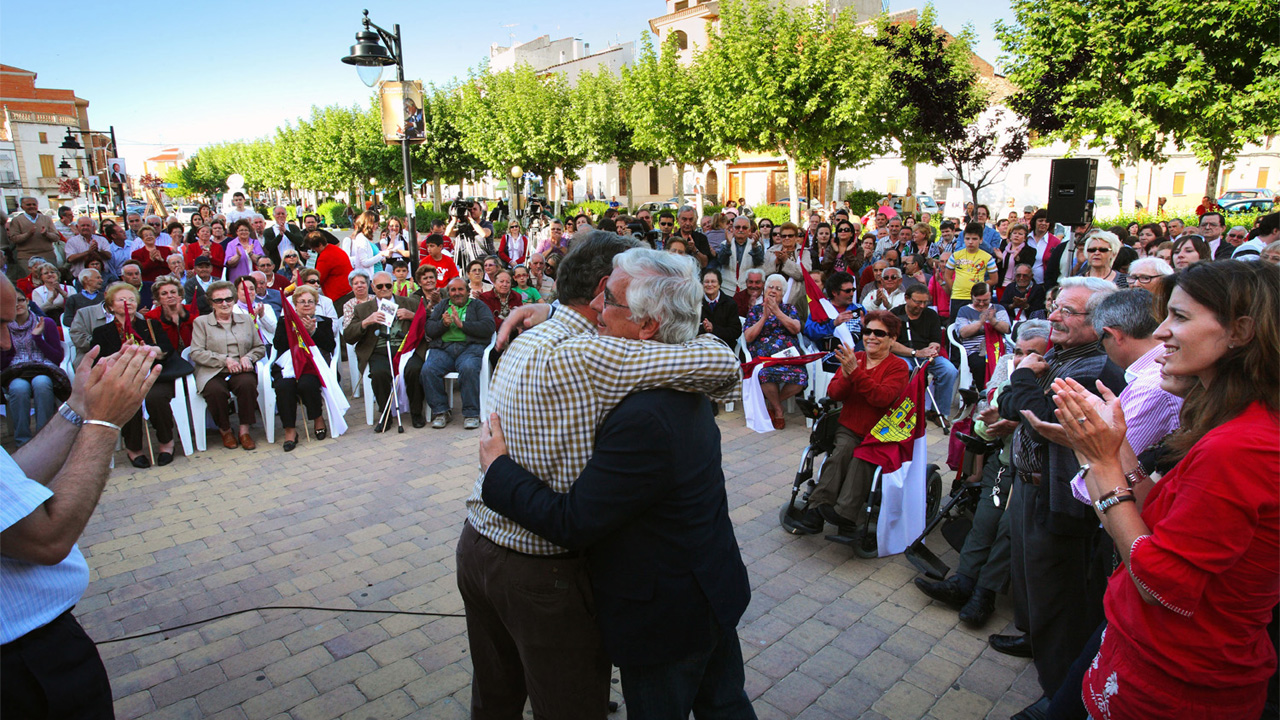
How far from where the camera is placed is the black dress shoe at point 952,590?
368 cm

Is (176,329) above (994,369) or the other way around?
above

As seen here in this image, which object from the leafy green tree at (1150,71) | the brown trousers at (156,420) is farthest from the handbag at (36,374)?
the leafy green tree at (1150,71)

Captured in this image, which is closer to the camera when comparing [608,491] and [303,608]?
[608,491]

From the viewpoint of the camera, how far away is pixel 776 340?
6.89 m

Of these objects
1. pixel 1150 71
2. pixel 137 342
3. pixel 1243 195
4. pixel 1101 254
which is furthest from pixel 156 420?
pixel 1243 195

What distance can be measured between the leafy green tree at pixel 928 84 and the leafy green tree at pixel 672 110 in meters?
4.86

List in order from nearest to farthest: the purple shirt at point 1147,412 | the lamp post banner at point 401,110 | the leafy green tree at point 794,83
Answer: the purple shirt at point 1147,412, the lamp post banner at point 401,110, the leafy green tree at point 794,83

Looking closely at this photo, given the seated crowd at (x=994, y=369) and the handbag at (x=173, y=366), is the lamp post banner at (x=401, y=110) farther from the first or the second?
the handbag at (x=173, y=366)

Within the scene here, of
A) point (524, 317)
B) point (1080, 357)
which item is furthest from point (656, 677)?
point (524, 317)

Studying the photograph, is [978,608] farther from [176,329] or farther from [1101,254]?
[176,329]

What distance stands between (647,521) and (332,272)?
7466 mm

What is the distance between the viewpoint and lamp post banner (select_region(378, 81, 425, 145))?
379 inches

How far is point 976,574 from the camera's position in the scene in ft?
12.2

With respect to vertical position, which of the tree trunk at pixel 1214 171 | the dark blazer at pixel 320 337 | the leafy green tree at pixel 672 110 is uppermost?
the leafy green tree at pixel 672 110
